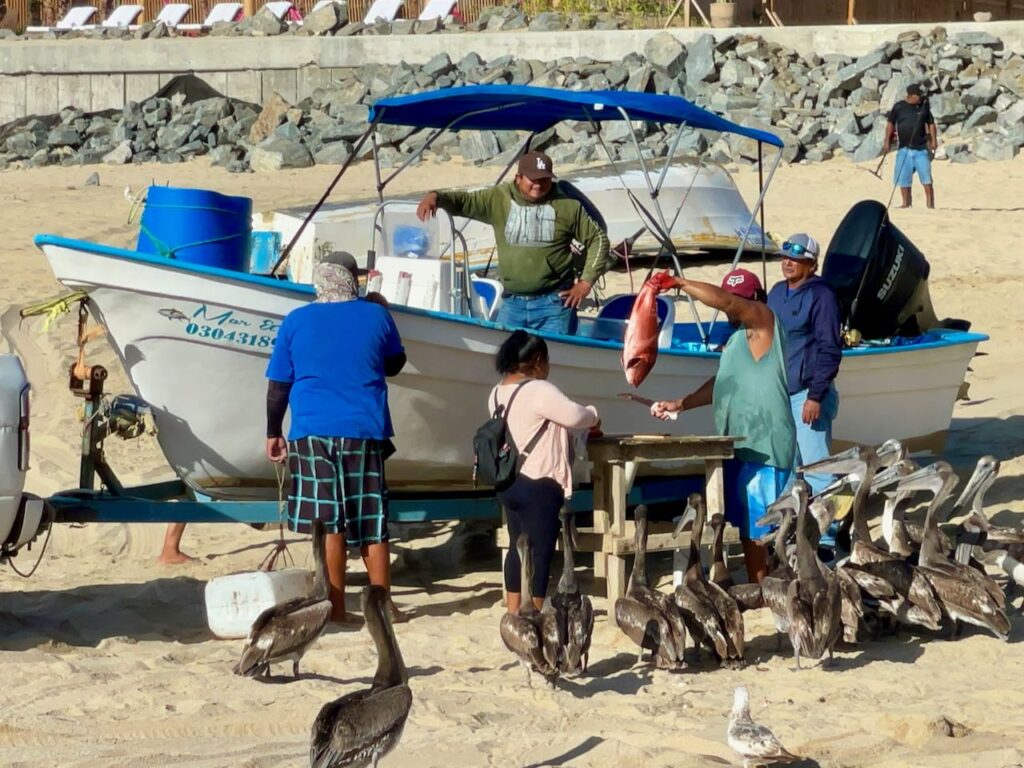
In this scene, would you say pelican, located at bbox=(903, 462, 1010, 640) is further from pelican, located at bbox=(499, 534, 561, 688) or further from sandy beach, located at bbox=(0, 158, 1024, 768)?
pelican, located at bbox=(499, 534, 561, 688)

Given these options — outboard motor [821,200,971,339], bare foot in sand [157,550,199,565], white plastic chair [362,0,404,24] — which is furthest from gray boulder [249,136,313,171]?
bare foot in sand [157,550,199,565]

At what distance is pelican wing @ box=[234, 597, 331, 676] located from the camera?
22.1 ft

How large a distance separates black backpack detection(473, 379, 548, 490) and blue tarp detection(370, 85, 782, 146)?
2.35 metres

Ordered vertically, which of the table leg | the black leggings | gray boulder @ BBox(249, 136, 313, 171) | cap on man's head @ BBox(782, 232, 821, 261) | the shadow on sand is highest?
gray boulder @ BBox(249, 136, 313, 171)

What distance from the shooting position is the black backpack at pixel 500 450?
7.34m

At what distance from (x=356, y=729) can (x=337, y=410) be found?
7.61ft

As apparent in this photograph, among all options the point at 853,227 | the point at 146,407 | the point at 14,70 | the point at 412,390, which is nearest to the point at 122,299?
the point at 146,407

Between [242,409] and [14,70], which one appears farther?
[14,70]

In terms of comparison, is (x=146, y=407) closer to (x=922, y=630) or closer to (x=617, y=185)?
(x=922, y=630)

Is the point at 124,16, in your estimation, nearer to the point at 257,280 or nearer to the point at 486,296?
the point at 486,296

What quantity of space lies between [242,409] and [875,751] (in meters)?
3.74

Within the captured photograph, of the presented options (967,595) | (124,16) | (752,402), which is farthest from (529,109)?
(124,16)

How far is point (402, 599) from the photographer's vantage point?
880cm

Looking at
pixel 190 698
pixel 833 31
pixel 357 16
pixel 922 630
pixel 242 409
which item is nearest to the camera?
pixel 190 698
